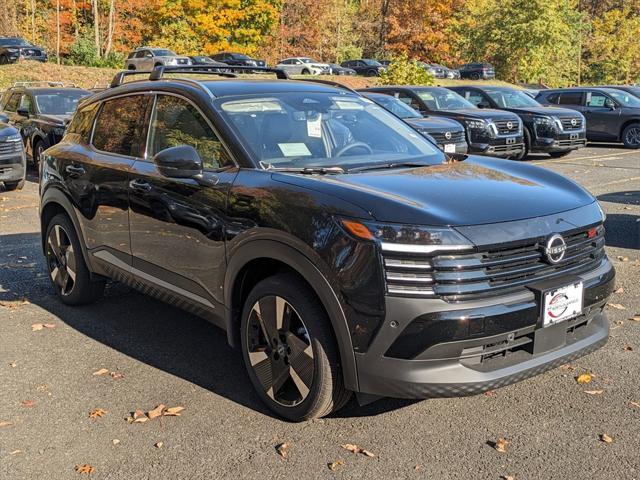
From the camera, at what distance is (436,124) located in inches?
534

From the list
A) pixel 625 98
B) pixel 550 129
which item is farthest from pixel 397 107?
pixel 625 98

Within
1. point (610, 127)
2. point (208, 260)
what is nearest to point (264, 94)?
point (208, 260)

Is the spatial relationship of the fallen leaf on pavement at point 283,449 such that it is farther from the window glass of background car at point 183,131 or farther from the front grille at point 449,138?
the front grille at point 449,138

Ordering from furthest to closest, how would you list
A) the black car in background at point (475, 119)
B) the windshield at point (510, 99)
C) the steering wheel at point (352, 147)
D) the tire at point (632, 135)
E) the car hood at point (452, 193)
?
the tire at point (632, 135), the windshield at point (510, 99), the black car in background at point (475, 119), the steering wheel at point (352, 147), the car hood at point (452, 193)

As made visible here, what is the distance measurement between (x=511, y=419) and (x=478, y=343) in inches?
32.0

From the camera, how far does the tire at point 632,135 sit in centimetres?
1816

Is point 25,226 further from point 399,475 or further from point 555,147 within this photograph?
point 555,147

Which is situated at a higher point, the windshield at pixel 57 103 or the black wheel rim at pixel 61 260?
the windshield at pixel 57 103

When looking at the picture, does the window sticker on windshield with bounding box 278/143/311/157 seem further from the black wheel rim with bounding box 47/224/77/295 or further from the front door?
the black wheel rim with bounding box 47/224/77/295

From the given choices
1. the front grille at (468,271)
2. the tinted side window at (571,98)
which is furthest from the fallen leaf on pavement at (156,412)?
the tinted side window at (571,98)

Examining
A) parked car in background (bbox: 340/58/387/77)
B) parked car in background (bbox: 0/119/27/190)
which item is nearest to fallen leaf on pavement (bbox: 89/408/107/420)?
parked car in background (bbox: 0/119/27/190)

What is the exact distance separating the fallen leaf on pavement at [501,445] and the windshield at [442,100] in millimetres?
13033

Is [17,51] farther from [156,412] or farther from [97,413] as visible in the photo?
[156,412]

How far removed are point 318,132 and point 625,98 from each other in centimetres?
1678
